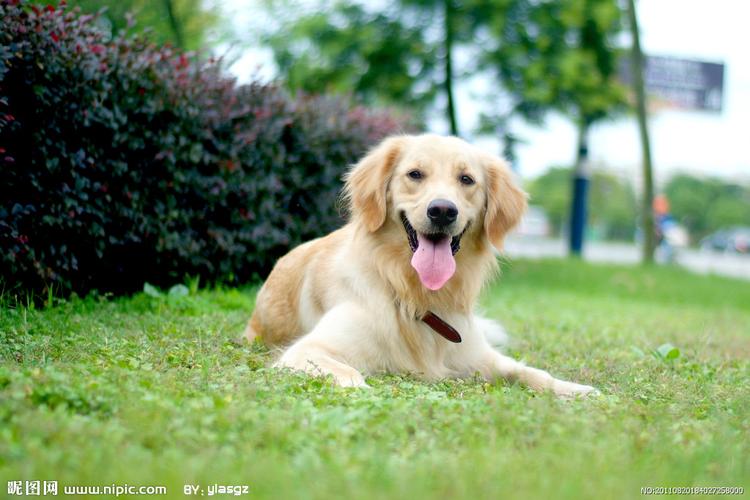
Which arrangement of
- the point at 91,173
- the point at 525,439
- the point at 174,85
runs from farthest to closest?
the point at 174,85, the point at 91,173, the point at 525,439

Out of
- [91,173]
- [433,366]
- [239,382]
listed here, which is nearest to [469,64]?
[91,173]

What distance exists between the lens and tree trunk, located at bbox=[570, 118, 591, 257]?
18062 mm

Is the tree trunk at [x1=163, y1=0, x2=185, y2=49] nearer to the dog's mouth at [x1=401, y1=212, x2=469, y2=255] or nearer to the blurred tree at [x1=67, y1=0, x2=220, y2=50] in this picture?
the blurred tree at [x1=67, y1=0, x2=220, y2=50]

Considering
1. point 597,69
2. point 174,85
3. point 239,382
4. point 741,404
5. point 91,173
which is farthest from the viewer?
point 597,69

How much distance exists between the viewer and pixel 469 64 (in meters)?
13.9

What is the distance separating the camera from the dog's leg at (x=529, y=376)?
161 inches

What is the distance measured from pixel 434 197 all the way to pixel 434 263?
1.23ft

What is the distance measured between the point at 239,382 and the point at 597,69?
13.2 meters

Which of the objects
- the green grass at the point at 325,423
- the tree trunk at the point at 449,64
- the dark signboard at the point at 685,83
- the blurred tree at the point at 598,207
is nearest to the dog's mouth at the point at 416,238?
the green grass at the point at 325,423

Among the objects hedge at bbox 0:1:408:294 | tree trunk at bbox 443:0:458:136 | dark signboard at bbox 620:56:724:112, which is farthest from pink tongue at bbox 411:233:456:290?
dark signboard at bbox 620:56:724:112

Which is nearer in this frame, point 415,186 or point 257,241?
point 415,186

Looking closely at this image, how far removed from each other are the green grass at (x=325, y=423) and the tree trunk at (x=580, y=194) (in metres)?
13.3

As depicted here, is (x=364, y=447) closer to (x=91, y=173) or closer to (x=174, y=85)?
(x=91, y=173)

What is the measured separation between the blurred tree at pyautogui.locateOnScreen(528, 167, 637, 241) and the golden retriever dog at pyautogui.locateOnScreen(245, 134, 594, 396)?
67541mm
